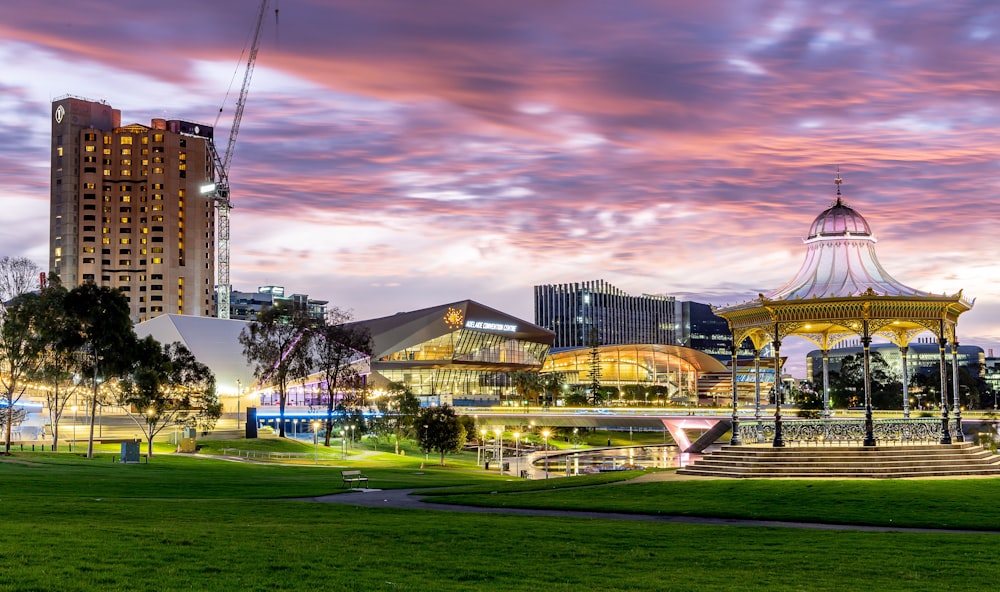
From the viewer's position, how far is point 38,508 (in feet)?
73.4

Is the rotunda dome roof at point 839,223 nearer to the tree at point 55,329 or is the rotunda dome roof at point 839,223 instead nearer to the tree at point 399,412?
the tree at point 55,329

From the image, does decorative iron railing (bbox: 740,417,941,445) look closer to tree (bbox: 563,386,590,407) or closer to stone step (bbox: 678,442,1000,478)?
stone step (bbox: 678,442,1000,478)

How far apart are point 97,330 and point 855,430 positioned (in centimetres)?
4023

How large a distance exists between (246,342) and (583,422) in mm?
33069

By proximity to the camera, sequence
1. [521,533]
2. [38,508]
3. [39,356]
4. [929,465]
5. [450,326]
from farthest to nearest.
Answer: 1. [450,326]
2. [39,356]
3. [929,465]
4. [38,508]
5. [521,533]

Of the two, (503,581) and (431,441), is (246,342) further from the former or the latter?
(503,581)

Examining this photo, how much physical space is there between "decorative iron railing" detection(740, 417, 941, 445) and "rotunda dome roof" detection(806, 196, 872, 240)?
835cm

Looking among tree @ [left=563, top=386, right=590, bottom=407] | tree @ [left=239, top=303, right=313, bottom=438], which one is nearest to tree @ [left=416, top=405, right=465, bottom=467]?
tree @ [left=239, top=303, right=313, bottom=438]

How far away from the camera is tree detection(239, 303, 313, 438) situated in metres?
90.2

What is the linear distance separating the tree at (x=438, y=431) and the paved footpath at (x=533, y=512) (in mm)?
40493

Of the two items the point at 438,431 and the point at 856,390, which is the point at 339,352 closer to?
the point at 438,431

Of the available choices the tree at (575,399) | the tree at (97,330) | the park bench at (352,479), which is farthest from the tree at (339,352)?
the tree at (575,399)

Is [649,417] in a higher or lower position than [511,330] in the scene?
lower

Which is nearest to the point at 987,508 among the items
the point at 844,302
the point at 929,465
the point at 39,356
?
the point at 929,465
